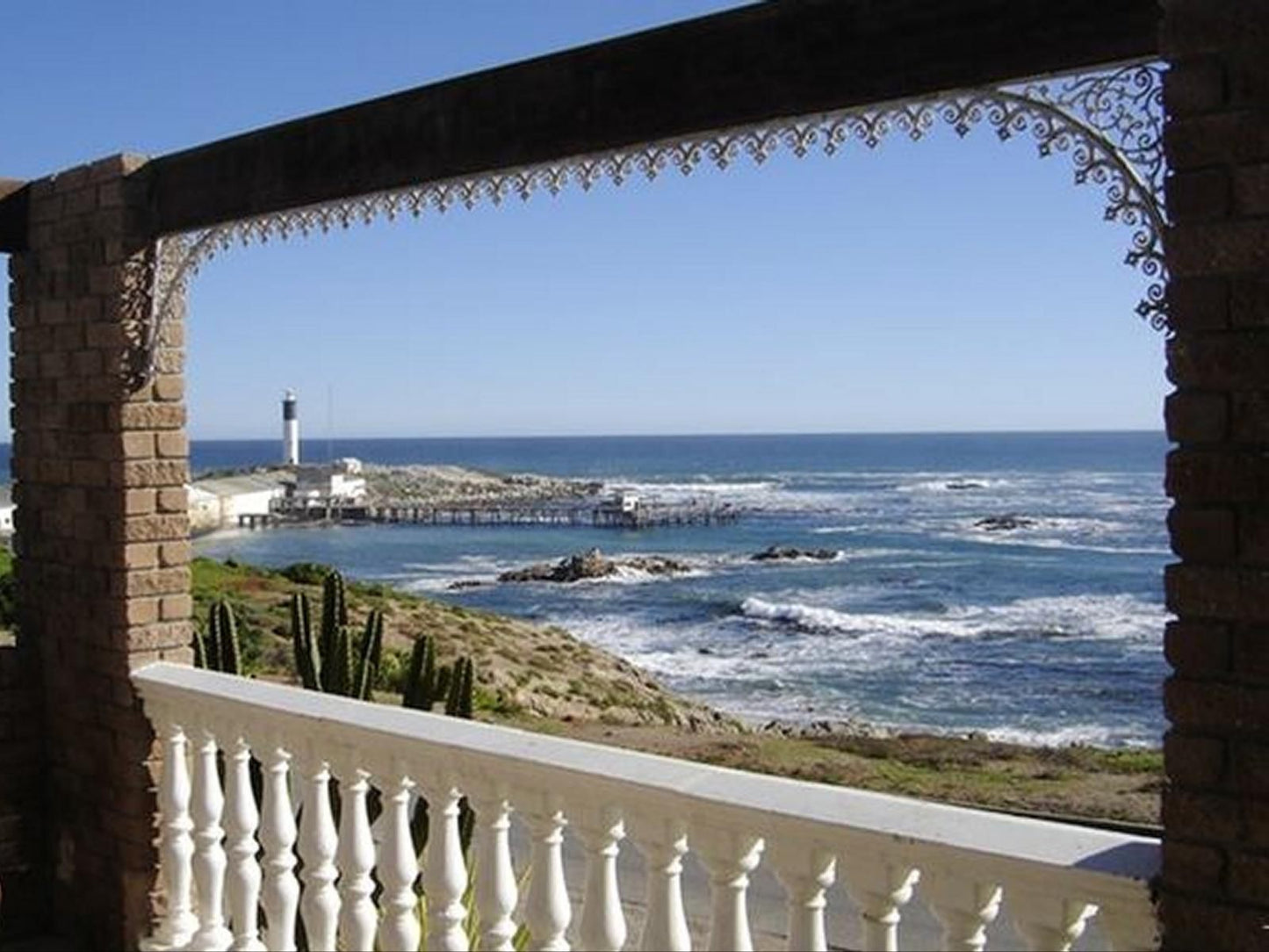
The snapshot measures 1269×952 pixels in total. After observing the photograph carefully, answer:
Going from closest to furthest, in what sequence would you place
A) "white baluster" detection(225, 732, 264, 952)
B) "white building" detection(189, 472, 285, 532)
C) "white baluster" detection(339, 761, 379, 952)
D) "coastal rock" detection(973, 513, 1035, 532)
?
1. "white baluster" detection(339, 761, 379, 952)
2. "white baluster" detection(225, 732, 264, 952)
3. "coastal rock" detection(973, 513, 1035, 532)
4. "white building" detection(189, 472, 285, 532)

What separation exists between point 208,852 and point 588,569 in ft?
132

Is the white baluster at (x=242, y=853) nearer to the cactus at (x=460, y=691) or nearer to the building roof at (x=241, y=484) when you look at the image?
the cactus at (x=460, y=691)

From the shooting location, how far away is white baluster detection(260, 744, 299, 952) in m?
2.92

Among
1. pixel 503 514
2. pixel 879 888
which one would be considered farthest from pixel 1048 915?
pixel 503 514

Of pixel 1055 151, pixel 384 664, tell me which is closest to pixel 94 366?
pixel 1055 151

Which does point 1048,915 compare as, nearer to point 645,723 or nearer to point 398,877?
point 398,877

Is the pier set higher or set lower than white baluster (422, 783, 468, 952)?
lower

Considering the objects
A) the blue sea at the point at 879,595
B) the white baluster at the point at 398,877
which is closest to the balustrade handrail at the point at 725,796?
the white baluster at the point at 398,877

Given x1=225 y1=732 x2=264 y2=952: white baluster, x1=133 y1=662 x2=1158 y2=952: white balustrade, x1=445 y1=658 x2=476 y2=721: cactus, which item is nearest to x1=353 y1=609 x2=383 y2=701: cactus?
x1=445 y1=658 x2=476 y2=721: cactus

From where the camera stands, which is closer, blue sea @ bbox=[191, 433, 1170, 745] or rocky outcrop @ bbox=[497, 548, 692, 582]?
blue sea @ bbox=[191, 433, 1170, 745]

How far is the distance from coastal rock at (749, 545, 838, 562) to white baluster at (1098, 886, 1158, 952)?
4551cm

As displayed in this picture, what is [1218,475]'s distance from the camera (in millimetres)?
1702

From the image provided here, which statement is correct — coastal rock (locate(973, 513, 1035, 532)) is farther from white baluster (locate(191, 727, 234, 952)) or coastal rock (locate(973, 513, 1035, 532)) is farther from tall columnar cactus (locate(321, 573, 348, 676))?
white baluster (locate(191, 727, 234, 952))

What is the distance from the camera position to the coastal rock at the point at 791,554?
47.7 meters
